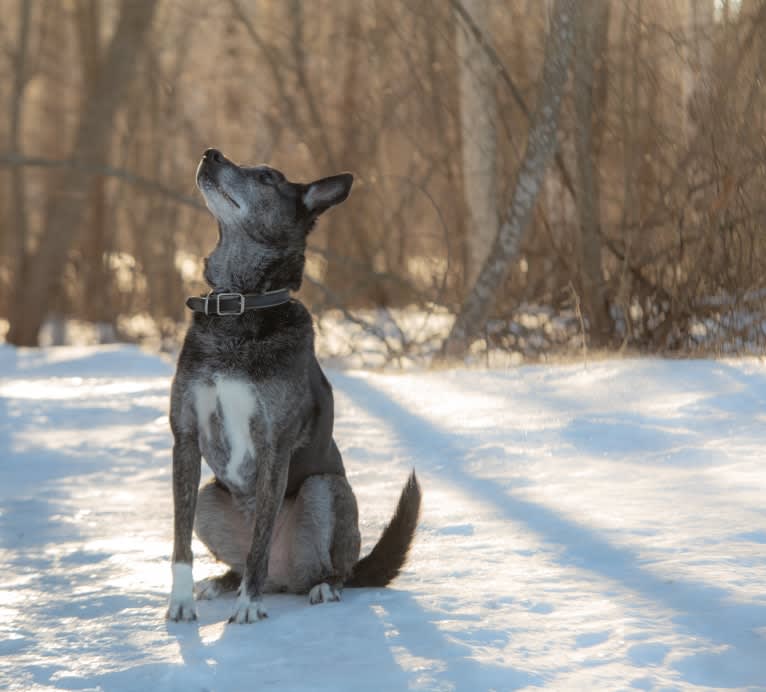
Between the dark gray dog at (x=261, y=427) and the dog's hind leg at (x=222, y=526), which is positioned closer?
the dark gray dog at (x=261, y=427)

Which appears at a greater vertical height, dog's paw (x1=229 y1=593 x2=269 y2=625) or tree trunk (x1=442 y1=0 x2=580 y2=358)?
tree trunk (x1=442 y1=0 x2=580 y2=358)

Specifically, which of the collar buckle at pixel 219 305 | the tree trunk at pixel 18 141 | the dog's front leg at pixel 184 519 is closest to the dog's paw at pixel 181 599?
the dog's front leg at pixel 184 519

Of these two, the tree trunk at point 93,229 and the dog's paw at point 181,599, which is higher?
the tree trunk at point 93,229

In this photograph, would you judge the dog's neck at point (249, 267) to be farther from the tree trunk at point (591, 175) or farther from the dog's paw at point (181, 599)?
the tree trunk at point (591, 175)

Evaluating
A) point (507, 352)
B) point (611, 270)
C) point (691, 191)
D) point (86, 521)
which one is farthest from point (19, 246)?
point (86, 521)

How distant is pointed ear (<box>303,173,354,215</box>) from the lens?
429 cm

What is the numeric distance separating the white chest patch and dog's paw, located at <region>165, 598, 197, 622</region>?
55 centimetres

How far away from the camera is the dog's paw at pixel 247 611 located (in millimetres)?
3777

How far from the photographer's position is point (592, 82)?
9656 millimetres

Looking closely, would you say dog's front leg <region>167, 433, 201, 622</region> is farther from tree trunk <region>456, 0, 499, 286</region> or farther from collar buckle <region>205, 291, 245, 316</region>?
tree trunk <region>456, 0, 499, 286</region>

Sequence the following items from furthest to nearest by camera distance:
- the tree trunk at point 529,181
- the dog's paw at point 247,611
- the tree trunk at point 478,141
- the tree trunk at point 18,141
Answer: the tree trunk at point 18,141
the tree trunk at point 478,141
the tree trunk at point 529,181
the dog's paw at point 247,611

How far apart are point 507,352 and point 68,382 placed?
4.04 meters

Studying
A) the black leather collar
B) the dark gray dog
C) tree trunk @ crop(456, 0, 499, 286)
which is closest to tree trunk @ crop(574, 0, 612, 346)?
tree trunk @ crop(456, 0, 499, 286)

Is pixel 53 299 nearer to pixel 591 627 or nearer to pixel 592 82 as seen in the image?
pixel 592 82
